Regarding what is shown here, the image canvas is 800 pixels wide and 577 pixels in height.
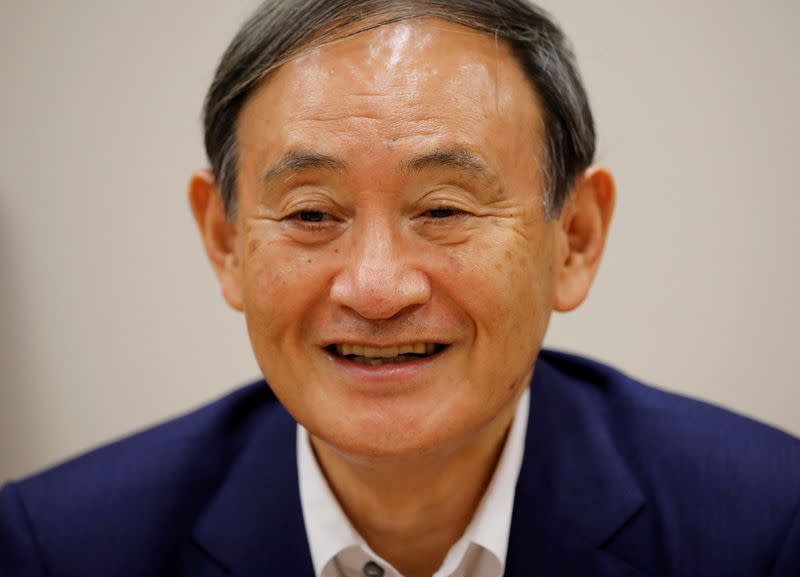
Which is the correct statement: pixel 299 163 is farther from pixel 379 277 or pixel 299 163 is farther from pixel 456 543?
pixel 456 543

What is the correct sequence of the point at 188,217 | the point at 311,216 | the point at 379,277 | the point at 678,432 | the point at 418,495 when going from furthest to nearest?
the point at 188,217, the point at 678,432, the point at 418,495, the point at 311,216, the point at 379,277

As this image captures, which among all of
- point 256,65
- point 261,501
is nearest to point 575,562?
point 261,501

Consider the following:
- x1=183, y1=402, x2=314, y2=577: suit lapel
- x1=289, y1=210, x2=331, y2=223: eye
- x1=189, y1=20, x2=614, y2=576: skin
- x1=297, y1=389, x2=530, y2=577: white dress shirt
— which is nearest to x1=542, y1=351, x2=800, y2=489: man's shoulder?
x1=297, y1=389, x2=530, y2=577: white dress shirt

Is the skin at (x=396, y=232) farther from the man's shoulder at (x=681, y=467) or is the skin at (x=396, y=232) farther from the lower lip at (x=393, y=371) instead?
the man's shoulder at (x=681, y=467)

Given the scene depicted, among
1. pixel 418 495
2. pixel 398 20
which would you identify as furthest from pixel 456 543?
pixel 398 20

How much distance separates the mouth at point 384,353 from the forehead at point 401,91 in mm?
322

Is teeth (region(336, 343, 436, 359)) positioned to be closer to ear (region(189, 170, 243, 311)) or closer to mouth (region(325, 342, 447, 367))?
mouth (region(325, 342, 447, 367))

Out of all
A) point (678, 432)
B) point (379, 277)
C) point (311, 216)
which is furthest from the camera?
point (678, 432)

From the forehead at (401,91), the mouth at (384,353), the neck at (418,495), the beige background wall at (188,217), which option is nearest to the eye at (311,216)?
the forehead at (401,91)

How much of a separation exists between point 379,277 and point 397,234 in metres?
0.08

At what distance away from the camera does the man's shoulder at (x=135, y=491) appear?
162 centimetres

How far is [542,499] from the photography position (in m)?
1.55

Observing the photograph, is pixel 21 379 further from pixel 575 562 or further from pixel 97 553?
pixel 575 562

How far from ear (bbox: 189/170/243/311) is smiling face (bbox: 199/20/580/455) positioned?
18 cm
